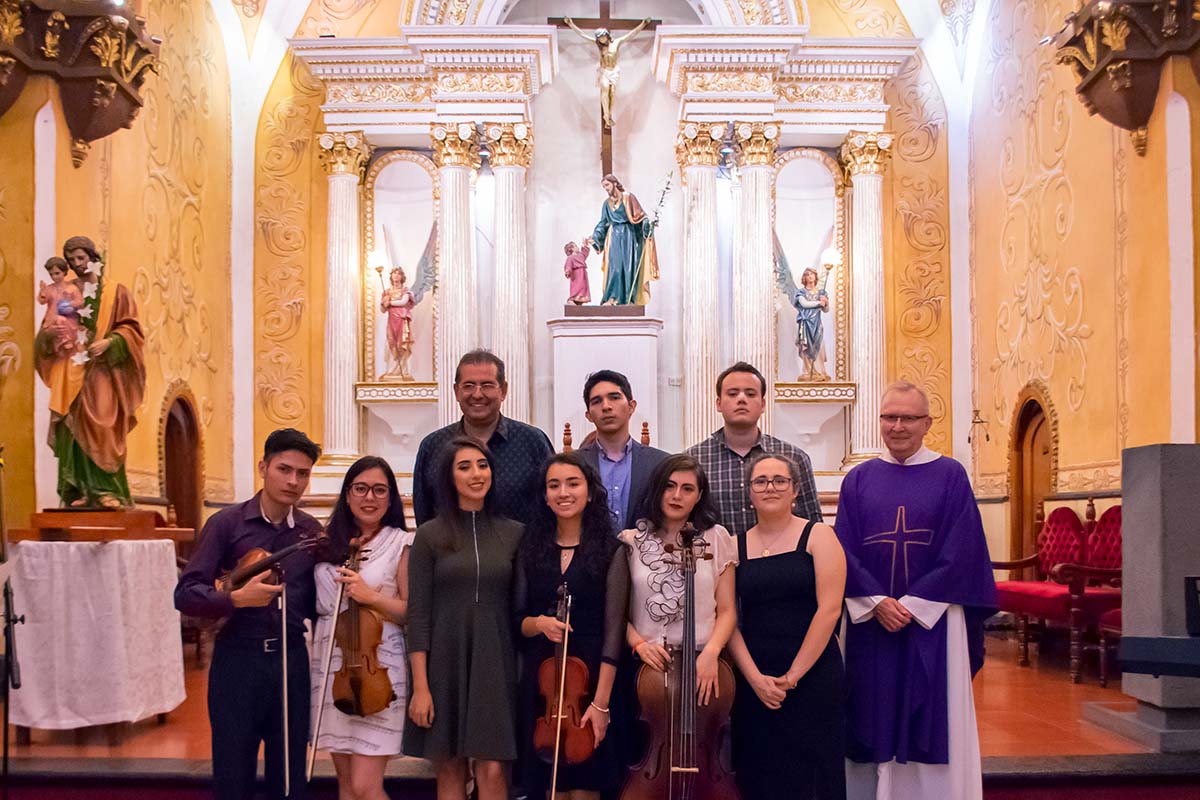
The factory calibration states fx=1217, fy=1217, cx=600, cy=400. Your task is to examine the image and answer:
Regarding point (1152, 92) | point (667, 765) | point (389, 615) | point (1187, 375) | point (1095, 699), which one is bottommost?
point (1095, 699)

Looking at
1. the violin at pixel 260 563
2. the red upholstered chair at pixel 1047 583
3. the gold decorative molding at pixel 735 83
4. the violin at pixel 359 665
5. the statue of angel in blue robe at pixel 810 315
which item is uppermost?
the gold decorative molding at pixel 735 83

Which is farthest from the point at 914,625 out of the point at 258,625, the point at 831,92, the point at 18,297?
the point at 831,92

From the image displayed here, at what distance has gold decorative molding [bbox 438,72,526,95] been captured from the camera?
12586mm

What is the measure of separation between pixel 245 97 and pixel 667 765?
10.7m

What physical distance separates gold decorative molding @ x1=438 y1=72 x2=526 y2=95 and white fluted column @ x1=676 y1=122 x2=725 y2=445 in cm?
187

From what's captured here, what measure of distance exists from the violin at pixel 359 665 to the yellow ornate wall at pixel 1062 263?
20.0 feet

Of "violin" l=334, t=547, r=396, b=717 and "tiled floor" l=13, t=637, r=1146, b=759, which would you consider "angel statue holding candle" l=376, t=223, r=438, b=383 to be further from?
"violin" l=334, t=547, r=396, b=717

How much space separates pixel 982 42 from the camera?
12.6m

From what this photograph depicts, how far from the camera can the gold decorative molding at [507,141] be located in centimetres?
1263

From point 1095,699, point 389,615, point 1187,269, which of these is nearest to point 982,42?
point 1187,269

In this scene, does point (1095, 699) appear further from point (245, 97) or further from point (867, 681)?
point (245, 97)

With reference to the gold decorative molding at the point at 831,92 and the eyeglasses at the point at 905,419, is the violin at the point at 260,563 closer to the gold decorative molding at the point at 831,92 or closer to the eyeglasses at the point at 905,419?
the eyeglasses at the point at 905,419

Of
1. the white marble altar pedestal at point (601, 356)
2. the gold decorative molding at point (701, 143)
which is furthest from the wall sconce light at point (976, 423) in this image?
the gold decorative molding at point (701, 143)

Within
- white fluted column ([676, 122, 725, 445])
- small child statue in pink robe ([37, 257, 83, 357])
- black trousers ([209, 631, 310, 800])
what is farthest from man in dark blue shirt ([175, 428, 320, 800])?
white fluted column ([676, 122, 725, 445])
